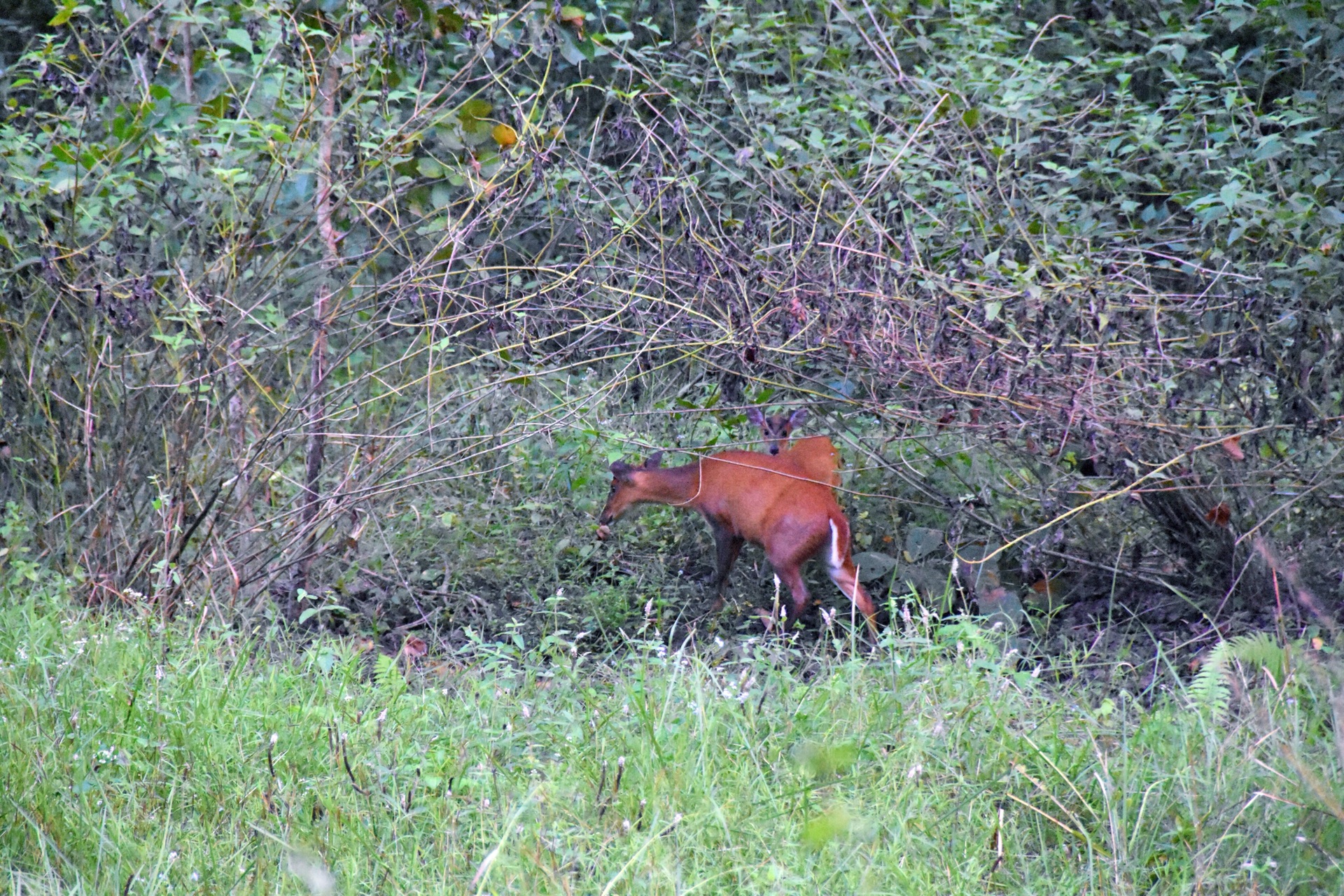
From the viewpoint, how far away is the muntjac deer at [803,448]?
5.32 metres

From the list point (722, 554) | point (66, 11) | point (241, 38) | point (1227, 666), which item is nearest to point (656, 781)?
point (1227, 666)

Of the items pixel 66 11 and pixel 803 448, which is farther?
pixel 803 448

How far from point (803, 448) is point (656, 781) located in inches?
95.0

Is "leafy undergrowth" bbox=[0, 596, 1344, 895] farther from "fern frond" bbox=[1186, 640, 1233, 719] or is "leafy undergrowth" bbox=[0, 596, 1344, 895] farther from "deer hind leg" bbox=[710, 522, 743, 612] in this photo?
"deer hind leg" bbox=[710, 522, 743, 612]

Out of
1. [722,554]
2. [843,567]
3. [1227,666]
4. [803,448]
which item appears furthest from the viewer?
[722,554]

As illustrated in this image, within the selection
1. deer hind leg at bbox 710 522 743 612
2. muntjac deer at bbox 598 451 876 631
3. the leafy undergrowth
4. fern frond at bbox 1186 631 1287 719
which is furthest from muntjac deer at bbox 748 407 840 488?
fern frond at bbox 1186 631 1287 719

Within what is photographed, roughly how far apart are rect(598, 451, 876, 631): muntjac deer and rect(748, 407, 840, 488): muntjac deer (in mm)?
32

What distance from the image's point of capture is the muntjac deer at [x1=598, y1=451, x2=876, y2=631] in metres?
5.22

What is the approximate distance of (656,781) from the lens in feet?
10.4

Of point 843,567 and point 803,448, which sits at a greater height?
point 803,448

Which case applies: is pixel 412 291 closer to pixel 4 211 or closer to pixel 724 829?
pixel 4 211

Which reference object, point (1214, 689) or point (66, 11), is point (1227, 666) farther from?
point (66, 11)

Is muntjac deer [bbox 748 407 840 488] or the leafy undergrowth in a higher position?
the leafy undergrowth

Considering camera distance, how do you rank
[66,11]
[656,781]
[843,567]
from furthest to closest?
[843,567], [66,11], [656,781]
